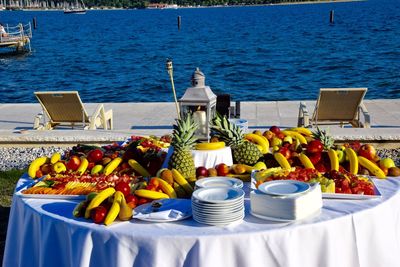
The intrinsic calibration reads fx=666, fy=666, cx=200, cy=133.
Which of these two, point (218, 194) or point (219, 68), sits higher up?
point (218, 194)

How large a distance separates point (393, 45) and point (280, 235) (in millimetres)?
42293

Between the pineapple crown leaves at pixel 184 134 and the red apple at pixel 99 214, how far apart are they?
90cm

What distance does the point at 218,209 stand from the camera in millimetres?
3611

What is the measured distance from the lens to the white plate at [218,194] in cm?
367

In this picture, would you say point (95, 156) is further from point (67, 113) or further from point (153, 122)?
point (153, 122)

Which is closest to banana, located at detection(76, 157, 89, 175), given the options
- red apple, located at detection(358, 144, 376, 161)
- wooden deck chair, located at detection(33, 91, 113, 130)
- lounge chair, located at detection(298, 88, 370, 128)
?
red apple, located at detection(358, 144, 376, 161)

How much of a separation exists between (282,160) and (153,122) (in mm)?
6613

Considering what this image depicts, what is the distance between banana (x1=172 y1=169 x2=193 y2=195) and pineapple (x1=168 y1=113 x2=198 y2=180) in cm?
10

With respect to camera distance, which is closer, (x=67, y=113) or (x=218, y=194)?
(x=218, y=194)

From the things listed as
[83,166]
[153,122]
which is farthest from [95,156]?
[153,122]

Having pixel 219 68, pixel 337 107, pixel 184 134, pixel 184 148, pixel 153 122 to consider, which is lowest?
pixel 219 68

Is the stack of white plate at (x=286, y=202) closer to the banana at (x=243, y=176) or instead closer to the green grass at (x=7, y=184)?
the banana at (x=243, y=176)

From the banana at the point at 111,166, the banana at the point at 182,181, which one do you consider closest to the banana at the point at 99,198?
the banana at the point at 182,181

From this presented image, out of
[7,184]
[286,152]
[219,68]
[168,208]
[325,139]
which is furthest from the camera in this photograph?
[219,68]
